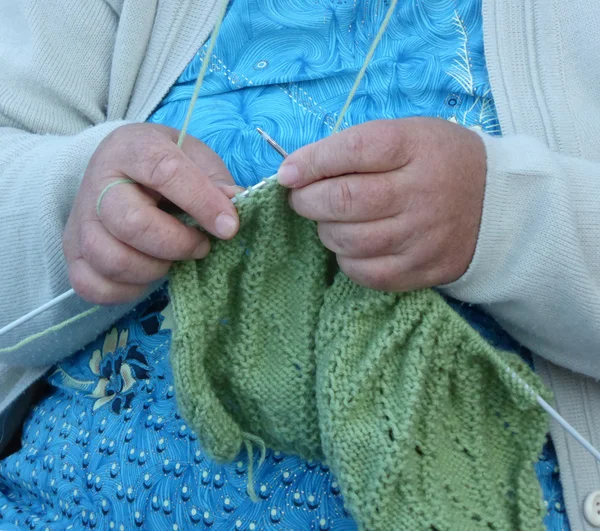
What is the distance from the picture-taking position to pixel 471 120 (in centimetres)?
79

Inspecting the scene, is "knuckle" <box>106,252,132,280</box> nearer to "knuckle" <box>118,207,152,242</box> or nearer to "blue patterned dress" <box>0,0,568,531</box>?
"knuckle" <box>118,207,152,242</box>

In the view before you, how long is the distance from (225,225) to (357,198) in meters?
0.14

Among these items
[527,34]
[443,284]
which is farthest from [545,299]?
[527,34]

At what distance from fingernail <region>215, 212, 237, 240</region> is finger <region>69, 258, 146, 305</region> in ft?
0.46

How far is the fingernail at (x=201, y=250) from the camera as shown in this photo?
2.07 ft

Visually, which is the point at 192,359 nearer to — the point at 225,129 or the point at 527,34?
the point at 225,129

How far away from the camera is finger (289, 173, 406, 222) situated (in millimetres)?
→ 563

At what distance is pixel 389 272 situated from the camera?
0.59m

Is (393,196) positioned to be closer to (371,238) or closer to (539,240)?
(371,238)

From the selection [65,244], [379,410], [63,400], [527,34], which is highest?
[527,34]

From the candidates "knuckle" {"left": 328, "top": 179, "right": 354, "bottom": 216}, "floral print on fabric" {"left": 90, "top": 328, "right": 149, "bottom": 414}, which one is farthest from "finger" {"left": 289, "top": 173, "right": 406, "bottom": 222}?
"floral print on fabric" {"left": 90, "top": 328, "right": 149, "bottom": 414}

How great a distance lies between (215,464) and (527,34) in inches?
27.5

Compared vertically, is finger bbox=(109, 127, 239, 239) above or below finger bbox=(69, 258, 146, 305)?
above

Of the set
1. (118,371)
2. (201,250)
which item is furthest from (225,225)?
(118,371)
